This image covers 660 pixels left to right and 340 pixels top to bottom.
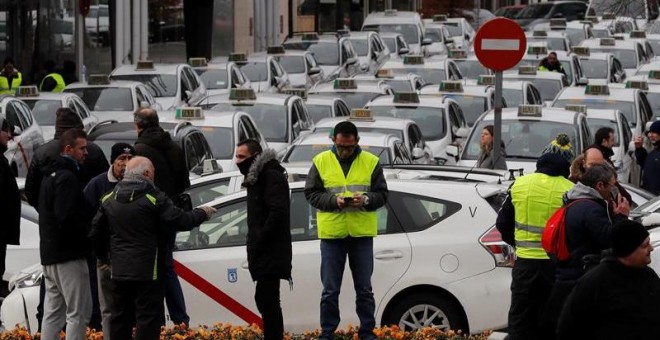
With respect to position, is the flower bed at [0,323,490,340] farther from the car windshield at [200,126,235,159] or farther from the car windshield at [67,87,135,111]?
the car windshield at [67,87,135,111]

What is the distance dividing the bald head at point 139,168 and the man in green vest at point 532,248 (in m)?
2.28

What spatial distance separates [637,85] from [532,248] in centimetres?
1710

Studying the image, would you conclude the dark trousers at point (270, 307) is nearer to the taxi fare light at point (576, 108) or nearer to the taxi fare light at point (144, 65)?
the taxi fare light at point (576, 108)

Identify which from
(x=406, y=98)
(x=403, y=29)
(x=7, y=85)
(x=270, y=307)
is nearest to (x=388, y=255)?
(x=270, y=307)

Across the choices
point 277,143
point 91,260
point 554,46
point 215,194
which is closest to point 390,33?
point 554,46

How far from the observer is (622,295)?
24.0 ft

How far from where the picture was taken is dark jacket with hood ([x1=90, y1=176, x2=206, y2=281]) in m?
9.89

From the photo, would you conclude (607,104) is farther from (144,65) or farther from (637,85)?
(144,65)

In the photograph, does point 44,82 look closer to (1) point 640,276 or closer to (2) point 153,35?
(2) point 153,35

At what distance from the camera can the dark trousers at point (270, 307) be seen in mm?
10352

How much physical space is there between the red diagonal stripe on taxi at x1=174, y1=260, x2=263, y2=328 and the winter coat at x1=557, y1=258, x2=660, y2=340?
15.3 feet

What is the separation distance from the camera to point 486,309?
453 inches

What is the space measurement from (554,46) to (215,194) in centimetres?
2814

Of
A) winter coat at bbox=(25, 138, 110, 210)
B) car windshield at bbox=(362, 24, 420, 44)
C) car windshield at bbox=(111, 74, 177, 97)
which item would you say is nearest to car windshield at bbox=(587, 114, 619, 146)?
car windshield at bbox=(111, 74, 177, 97)
